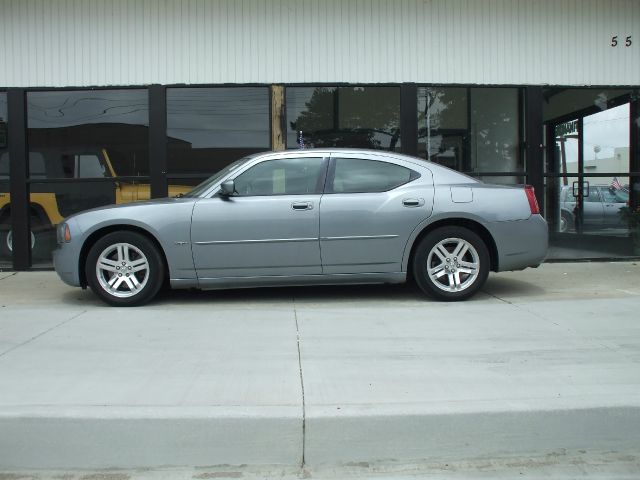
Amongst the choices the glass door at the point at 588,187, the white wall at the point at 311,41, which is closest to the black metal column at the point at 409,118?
the white wall at the point at 311,41

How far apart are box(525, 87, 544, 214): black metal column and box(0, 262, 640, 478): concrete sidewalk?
130 inches

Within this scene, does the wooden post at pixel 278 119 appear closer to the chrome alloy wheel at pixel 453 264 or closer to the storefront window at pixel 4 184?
the chrome alloy wheel at pixel 453 264

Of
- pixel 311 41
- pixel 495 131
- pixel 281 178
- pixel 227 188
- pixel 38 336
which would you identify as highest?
pixel 311 41

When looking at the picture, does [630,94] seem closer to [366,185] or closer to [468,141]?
[468,141]

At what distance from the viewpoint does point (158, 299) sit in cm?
679

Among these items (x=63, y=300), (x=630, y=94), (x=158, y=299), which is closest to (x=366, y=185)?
(x=158, y=299)

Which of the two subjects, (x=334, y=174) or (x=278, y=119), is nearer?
(x=334, y=174)

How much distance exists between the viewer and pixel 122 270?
6.28 meters

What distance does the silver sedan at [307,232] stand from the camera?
20.3 feet

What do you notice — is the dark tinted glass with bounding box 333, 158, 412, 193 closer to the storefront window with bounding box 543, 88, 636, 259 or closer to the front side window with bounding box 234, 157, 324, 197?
the front side window with bounding box 234, 157, 324, 197

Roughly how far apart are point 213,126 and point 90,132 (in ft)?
5.92

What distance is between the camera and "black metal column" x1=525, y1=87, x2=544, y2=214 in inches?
365

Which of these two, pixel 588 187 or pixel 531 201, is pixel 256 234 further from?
pixel 588 187

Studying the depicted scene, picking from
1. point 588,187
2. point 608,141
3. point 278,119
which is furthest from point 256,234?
point 608,141
